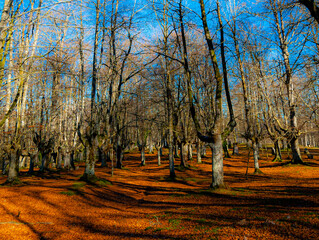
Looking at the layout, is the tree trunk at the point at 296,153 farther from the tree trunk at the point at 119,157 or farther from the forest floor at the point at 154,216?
the tree trunk at the point at 119,157

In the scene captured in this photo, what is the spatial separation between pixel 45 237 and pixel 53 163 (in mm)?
27631

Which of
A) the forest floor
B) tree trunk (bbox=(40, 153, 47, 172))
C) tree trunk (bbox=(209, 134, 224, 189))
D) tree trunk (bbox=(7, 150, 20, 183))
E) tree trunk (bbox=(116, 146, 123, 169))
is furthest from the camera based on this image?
tree trunk (bbox=(116, 146, 123, 169))

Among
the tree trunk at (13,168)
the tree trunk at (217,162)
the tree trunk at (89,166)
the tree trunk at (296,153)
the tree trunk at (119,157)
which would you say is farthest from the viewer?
the tree trunk at (119,157)

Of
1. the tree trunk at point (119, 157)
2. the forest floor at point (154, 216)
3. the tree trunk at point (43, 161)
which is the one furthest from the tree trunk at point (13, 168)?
the tree trunk at point (119, 157)

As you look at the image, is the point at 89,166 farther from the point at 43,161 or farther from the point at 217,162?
the point at 43,161

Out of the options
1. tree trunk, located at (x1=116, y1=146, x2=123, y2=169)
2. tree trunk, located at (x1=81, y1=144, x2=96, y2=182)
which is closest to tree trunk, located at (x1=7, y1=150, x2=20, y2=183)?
tree trunk, located at (x1=81, y1=144, x2=96, y2=182)

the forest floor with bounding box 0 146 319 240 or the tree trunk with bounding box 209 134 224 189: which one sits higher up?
the tree trunk with bounding box 209 134 224 189

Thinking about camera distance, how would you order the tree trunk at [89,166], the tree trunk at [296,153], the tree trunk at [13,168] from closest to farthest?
the tree trunk at [13,168]
the tree trunk at [89,166]
the tree trunk at [296,153]

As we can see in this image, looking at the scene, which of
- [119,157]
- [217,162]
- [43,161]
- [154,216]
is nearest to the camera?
[154,216]

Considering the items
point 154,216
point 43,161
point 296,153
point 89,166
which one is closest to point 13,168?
point 89,166

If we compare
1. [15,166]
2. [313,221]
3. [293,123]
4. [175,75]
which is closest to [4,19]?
[313,221]

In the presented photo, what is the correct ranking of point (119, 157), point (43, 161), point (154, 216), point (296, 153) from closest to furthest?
1. point (154, 216)
2. point (296, 153)
3. point (43, 161)
4. point (119, 157)

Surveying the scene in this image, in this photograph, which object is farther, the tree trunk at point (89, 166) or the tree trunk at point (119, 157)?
the tree trunk at point (119, 157)

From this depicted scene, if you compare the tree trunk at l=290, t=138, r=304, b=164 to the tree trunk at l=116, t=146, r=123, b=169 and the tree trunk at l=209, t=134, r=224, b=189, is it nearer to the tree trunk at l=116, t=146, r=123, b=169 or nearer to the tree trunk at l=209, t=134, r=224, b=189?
the tree trunk at l=209, t=134, r=224, b=189
